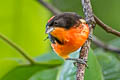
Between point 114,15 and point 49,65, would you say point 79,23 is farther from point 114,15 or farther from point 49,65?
point 114,15

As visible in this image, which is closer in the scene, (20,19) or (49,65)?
(49,65)

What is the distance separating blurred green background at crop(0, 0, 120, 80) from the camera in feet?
6.40

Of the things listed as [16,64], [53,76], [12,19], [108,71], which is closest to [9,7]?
[12,19]

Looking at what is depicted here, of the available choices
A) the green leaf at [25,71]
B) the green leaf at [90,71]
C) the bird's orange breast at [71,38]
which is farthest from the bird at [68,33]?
the green leaf at [25,71]

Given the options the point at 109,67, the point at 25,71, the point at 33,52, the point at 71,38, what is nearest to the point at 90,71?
the point at 71,38

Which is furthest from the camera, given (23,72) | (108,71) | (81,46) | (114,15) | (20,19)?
(114,15)

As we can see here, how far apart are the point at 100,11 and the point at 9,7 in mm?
1996

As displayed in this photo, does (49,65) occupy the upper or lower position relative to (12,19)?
lower

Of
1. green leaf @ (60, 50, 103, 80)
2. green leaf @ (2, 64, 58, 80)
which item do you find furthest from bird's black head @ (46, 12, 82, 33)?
green leaf @ (2, 64, 58, 80)

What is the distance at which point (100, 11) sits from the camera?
4355 millimetres

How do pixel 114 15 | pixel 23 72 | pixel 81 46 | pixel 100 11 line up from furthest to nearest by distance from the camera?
pixel 100 11
pixel 114 15
pixel 23 72
pixel 81 46

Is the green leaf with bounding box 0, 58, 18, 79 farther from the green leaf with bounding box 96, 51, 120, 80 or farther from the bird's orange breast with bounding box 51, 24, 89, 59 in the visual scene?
the bird's orange breast with bounding box 51, 24, 89, 59

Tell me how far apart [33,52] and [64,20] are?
114 cm

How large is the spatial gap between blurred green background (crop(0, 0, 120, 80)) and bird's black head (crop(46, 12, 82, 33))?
24 cm
